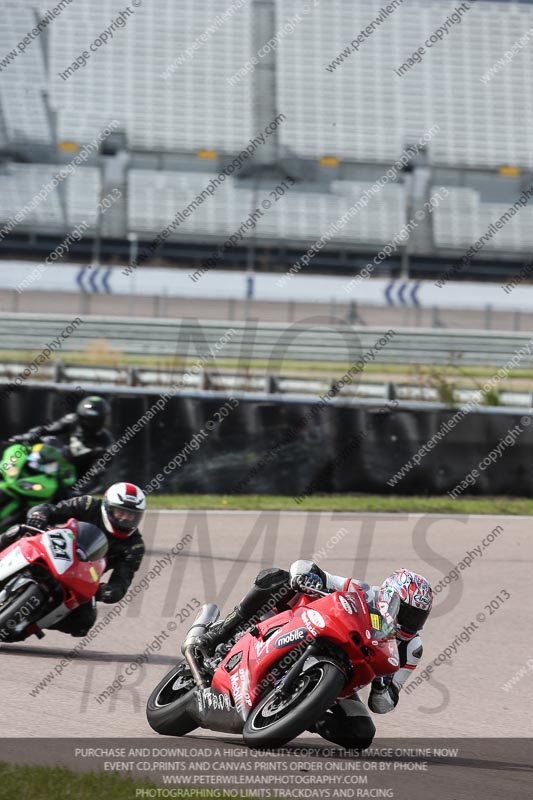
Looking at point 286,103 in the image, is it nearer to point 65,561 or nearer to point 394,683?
point 65,561

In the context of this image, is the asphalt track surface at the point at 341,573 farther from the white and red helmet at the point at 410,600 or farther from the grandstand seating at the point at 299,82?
the grandstand seating at the point at 299,82

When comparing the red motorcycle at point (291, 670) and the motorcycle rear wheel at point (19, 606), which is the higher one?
the red motorcycle at point (291, 670)

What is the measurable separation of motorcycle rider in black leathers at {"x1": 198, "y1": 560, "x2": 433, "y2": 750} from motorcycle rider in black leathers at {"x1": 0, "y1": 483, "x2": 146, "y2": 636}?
1.99 metres

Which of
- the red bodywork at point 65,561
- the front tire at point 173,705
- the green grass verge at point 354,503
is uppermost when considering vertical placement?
the front tire at point 173,705

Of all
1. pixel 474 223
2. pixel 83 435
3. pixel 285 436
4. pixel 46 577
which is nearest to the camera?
pixel 46 577

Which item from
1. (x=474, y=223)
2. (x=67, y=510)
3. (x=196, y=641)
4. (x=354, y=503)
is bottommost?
(x=474, y=223)

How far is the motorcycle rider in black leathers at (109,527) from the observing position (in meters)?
7.29

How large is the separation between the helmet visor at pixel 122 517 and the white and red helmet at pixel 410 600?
247 cm

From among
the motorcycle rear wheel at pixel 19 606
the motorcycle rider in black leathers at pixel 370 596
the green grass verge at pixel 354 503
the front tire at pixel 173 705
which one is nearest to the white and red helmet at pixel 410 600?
the motorcycle rider in black leathers at pixel 370 596

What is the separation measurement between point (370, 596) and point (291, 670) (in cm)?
52

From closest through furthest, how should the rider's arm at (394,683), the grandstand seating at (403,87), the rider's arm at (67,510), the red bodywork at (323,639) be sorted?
the red bodywork at (323,639) → the rider's arm at (394,683) → the rider's arm at (67,510) → the grandstand seating at (403,87)

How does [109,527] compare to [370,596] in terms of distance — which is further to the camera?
[109,527]

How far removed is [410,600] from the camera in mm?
5191

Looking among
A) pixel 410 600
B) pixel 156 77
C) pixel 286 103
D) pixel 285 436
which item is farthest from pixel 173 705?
pixel 156 77
